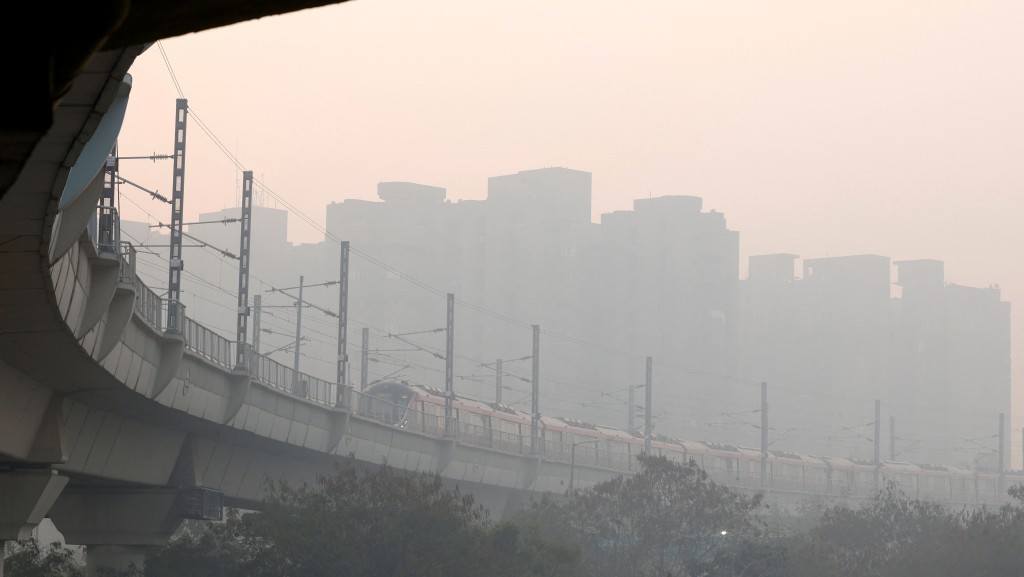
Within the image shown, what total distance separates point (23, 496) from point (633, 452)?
66.4 meters

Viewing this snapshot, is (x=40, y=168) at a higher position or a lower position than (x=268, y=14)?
higher

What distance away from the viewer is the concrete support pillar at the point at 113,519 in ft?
109

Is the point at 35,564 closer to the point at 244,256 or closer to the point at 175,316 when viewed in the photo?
the point at 244,256

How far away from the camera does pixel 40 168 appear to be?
365 inches

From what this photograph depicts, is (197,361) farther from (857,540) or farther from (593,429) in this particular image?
(593,429)

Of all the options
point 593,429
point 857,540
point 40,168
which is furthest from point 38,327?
point 593,429

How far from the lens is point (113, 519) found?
3384 centimetres

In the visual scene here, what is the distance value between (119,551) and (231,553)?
15.6 feet

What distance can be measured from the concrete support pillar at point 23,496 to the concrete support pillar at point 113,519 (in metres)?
9.77

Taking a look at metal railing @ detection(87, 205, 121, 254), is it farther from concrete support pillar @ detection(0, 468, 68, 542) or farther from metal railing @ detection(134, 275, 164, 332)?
concrete support pillar @ detection(0, 468, 68, 542)

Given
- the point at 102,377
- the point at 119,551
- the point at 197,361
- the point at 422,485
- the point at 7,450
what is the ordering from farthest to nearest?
the point at 422,485 < the point at 119,551 < the point at 197,361 < the point at 102,377 < the point at 7,450

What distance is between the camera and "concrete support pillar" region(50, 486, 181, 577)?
33375 millimetres

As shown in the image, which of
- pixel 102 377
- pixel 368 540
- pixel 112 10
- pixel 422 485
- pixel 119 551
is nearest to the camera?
pixel 112 10

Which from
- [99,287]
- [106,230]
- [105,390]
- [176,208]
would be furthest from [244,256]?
[99,287]
